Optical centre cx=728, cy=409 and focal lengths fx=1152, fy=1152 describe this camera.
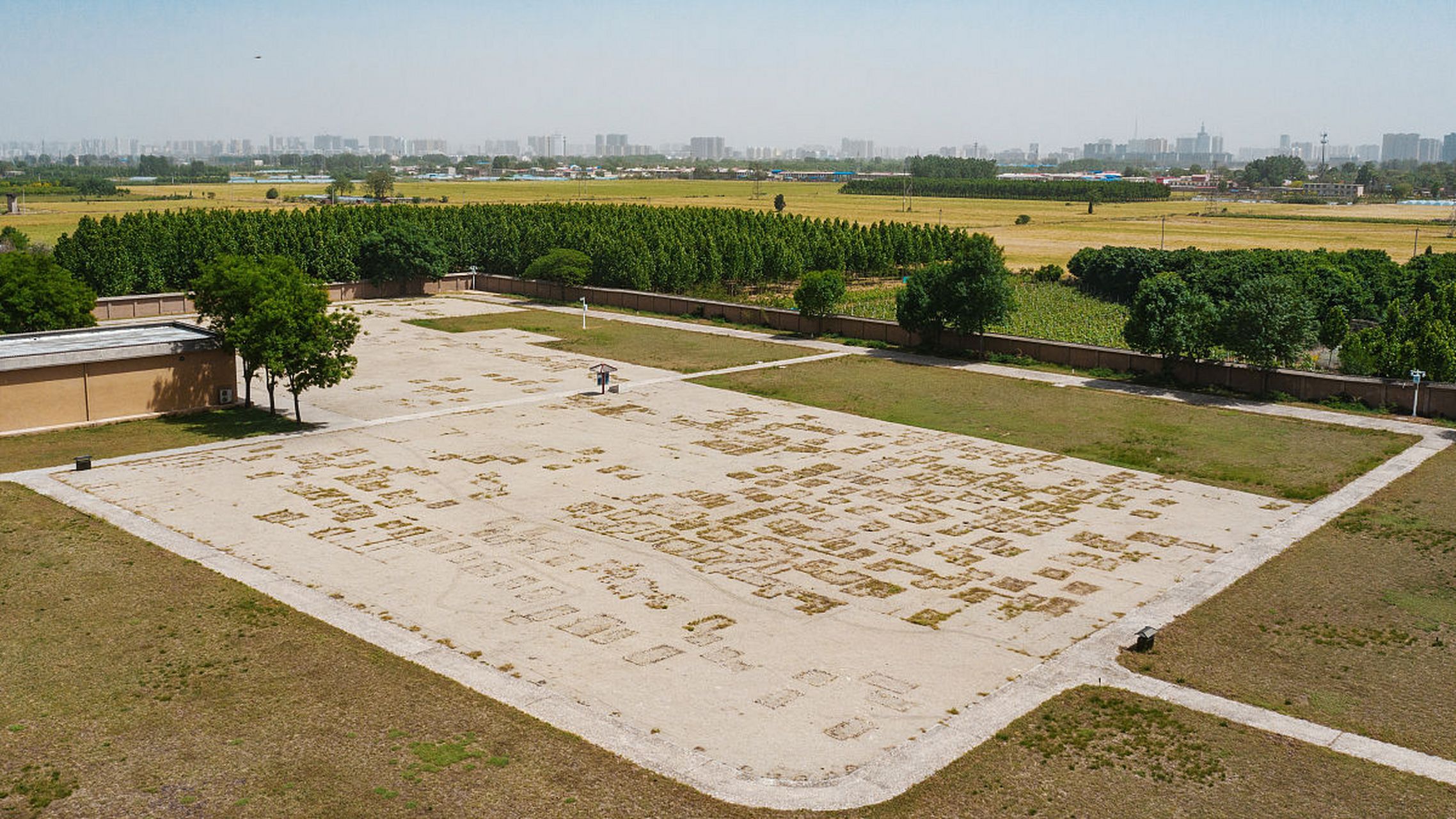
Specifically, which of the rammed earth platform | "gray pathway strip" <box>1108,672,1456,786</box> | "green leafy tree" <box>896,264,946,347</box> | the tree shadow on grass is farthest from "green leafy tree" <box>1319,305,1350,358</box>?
the tree shadow on grass

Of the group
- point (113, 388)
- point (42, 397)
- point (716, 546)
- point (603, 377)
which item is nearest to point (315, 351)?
point (113, 388)

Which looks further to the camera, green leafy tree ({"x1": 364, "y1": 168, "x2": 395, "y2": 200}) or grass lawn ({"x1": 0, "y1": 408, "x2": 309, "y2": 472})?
green leafy tree ({"x1": 364, "y1": 168, "x2": 395, "y2": 200})

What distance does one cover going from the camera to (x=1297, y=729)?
17.3 metres

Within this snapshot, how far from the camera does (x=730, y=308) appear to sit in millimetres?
59094

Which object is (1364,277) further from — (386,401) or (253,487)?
(253,487)

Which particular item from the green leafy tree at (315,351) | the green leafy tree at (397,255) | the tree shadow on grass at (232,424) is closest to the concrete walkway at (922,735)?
the tree shadow on grass at (232,424)

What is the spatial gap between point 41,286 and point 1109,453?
122 ft

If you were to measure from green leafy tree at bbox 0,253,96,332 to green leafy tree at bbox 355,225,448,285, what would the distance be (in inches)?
960

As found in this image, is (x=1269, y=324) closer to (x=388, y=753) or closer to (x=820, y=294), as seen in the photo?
(x=820, y=294)

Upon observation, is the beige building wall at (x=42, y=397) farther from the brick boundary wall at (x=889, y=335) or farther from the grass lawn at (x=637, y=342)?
the brick boundary wall at (x=889, y=335)

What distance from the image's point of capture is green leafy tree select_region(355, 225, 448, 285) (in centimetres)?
6675

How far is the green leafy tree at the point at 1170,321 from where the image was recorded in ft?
137

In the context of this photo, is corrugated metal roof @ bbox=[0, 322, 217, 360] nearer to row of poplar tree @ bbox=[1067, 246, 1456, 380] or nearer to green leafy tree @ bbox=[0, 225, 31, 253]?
green leafy tree @ bbox=[0, 225, 31, 253]

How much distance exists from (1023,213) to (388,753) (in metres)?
139
